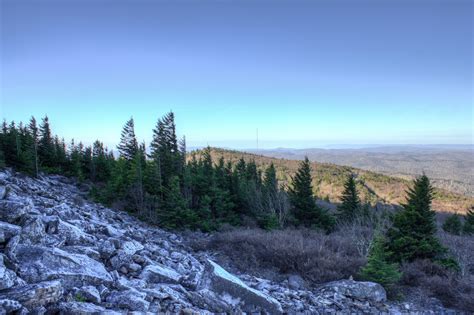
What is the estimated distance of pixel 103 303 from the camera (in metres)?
5.15

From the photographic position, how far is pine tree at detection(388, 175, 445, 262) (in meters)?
14.7

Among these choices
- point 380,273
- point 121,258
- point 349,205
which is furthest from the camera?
point 349,205

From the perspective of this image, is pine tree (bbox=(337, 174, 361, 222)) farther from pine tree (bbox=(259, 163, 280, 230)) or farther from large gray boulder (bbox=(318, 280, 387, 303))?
large gray boulder (bbox=(318, 280, 387, 303))

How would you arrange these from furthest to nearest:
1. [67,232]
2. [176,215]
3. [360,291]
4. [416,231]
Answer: [176,215] → [416,231] → [360,291] → [67,232]

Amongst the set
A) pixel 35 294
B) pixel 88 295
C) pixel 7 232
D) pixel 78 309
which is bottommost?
pixel 88 295

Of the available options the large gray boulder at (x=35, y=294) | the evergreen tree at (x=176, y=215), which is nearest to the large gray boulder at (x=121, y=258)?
the large gray boulder at (x=35, y=294)

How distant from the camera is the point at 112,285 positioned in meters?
5.99

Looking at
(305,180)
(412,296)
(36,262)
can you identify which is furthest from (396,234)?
(36,262)

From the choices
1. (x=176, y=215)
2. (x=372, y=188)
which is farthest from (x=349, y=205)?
(x=372, y=188)

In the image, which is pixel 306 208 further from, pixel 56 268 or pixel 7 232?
pixel 7 232

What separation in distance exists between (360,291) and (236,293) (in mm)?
4974

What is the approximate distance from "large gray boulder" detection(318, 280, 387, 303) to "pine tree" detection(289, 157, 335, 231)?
Answer: 18.8 metres

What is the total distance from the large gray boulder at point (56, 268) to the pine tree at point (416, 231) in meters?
15.1

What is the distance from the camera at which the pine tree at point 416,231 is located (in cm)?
1470
